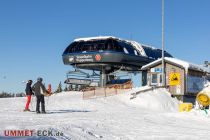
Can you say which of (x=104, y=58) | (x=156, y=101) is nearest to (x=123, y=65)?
(x=104, y=58)

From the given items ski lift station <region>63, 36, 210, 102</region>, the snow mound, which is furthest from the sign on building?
the snow mound

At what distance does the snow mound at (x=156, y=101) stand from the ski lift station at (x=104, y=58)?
8.15 metres

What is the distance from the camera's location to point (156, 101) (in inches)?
1053

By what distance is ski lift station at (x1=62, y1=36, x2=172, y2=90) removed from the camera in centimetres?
3681

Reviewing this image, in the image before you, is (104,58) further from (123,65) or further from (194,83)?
(194,83)

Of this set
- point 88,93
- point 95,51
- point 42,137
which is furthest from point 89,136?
point 95,51

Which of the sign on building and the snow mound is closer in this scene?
the snow mound

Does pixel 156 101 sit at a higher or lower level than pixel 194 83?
lower

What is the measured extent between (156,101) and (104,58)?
11174 millimetres

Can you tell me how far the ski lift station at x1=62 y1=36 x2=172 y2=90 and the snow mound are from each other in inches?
321

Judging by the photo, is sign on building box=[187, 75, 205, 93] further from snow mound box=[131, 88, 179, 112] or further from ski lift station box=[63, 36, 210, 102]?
snow mound box=[131, 88, 179, 112]

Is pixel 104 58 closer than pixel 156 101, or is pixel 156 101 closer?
pixel 156 101

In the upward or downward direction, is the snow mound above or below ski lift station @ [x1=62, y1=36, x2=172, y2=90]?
below

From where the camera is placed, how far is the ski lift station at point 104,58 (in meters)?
36.8
